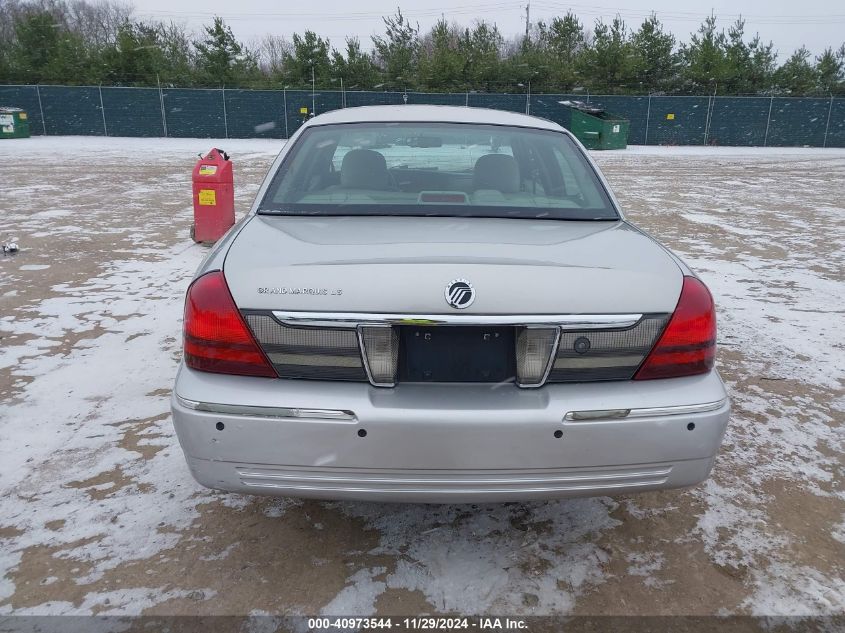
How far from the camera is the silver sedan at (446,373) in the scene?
6.42ft

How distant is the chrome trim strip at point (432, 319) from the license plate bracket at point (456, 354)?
5 cm

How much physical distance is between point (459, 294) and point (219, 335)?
784 mm

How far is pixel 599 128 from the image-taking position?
25.3 m

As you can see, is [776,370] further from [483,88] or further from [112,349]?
[483,88]

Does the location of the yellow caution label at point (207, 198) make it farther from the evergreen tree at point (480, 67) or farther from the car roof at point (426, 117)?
the evergreen tree at point (480, 67)

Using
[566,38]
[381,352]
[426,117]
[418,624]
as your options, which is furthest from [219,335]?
[566,38]

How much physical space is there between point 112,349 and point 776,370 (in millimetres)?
4430

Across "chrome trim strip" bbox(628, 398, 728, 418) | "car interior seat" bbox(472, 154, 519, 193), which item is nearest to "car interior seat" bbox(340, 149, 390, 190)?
"car interior seat" bbox(472, 154, 519, 193)

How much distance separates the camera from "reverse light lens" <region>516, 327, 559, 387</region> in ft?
6.58

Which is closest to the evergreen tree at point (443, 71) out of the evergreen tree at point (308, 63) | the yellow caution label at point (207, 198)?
the evergreen tree at point (308, 63)

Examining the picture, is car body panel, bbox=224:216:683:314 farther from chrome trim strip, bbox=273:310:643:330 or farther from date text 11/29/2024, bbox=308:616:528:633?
date text 11/29/2024, bbox=308:616:528:633

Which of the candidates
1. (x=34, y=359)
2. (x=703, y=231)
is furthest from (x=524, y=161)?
(x=703, y=231)

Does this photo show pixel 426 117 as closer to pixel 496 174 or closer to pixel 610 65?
pixel 496 174

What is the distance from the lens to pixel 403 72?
113 ft
